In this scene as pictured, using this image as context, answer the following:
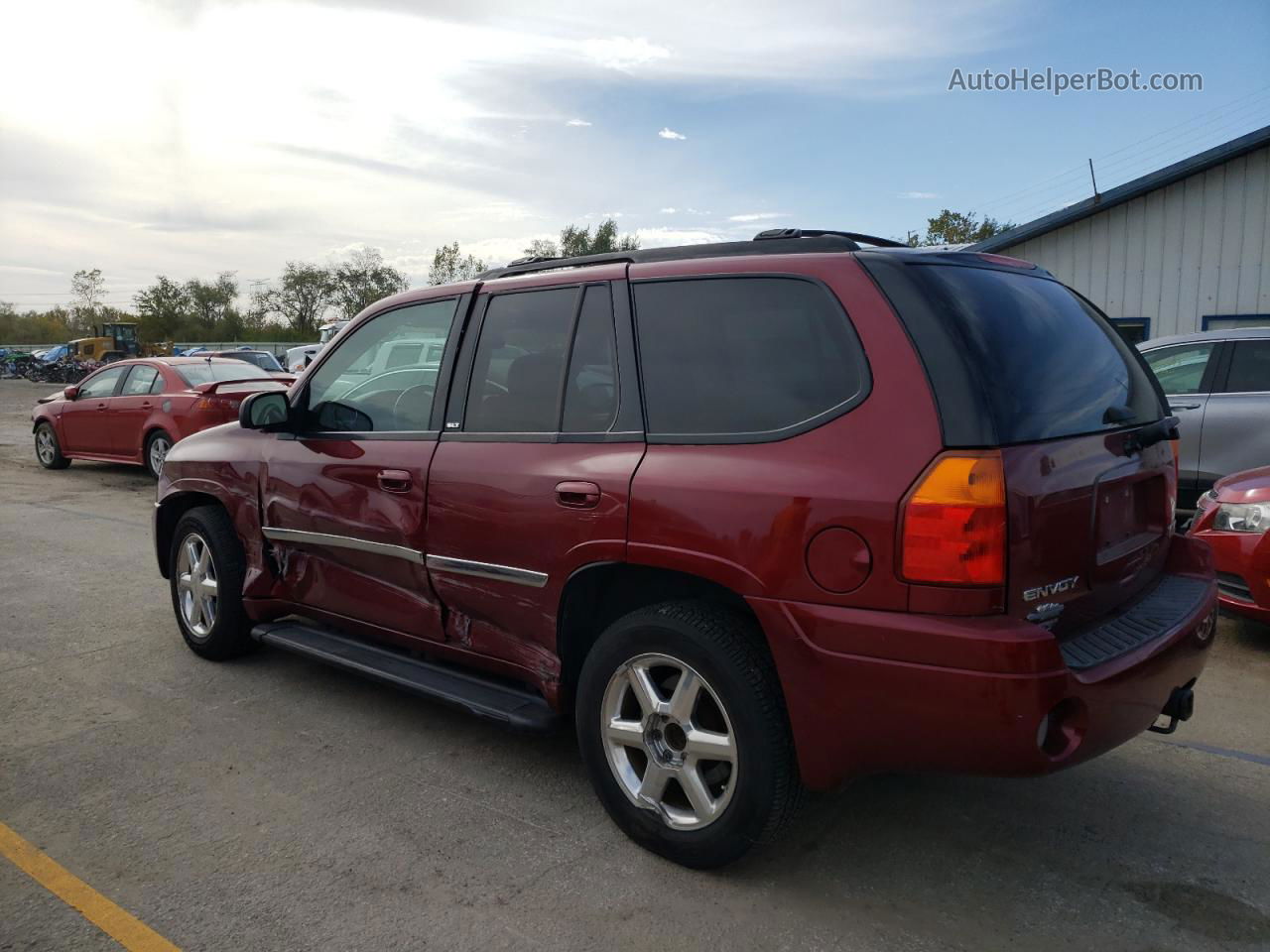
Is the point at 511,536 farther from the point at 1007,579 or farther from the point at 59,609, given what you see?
the point at 59,609

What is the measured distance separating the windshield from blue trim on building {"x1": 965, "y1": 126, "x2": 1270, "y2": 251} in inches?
399

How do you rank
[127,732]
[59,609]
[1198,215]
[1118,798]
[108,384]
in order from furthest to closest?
1. [1198,215]
2. [108,384]
3. [59,609]
4. [127,732]
5. [1118,798]

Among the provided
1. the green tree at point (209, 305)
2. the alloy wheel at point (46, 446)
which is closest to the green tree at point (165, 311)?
the green tree at point (209, 305)

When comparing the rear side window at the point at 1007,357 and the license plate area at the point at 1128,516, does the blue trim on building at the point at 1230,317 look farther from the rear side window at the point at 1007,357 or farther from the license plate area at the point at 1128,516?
the rear side window at the point at 1007,357

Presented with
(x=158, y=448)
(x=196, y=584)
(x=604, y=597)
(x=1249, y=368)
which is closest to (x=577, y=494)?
(x=604, y=597)

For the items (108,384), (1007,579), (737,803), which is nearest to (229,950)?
(737,803)

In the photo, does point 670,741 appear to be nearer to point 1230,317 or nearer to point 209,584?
point 209,584

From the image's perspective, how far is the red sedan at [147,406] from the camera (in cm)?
1151

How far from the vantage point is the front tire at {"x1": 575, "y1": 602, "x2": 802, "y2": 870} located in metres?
2.83

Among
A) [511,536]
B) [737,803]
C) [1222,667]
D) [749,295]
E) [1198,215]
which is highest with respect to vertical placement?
[1198,215]

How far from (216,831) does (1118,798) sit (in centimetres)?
314

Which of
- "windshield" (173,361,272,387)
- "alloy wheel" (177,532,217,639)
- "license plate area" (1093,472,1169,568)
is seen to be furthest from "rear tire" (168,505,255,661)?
"windshield" (173,361,272,387)

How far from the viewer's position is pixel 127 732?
423 cm

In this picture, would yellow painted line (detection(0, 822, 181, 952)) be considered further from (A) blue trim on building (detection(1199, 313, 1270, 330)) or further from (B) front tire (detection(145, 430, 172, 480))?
(A) blue trim on building (detection(1199, 313, 1270, 330))
